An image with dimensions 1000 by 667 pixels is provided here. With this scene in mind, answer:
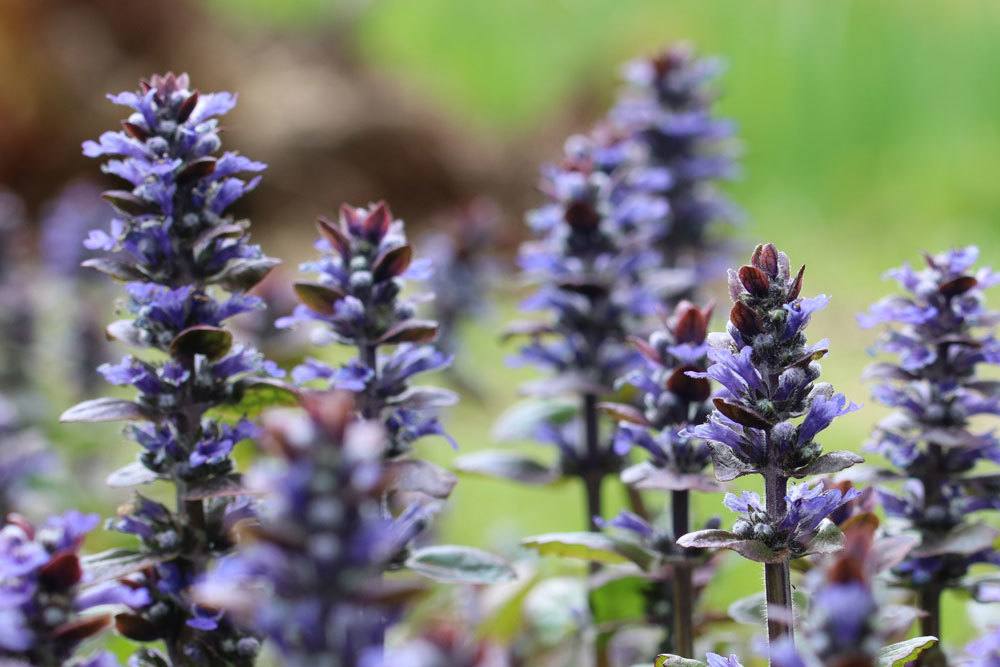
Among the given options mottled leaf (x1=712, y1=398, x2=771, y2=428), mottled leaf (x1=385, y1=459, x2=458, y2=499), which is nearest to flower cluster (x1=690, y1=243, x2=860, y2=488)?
mottled leaf (x1=712, y1=398, x2=771, y2=428)

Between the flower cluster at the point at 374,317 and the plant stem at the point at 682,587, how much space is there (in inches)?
10.5

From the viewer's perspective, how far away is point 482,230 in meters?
2.37

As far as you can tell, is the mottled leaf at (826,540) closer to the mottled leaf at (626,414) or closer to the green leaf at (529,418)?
the mottled leaf at (626,414)

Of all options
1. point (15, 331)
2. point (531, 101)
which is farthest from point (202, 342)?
point (531, 101)

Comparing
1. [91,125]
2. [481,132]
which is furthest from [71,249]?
[481,132]

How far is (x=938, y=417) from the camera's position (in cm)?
123

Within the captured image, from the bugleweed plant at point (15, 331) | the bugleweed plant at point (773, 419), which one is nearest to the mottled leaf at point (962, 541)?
the bugleweed plant at point (773, 419)

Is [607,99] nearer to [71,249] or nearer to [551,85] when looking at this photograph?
[551,85]

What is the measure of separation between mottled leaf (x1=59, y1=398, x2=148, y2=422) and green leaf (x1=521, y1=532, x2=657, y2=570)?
41 centimetres

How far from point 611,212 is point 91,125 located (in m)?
4.60

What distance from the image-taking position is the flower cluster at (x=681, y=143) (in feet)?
6.50

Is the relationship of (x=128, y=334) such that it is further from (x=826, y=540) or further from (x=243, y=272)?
(x=826, y=540)

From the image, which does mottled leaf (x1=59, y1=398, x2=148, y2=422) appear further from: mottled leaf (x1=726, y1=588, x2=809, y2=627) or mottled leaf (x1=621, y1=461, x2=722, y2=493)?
mottled leaf (x1=726, y1=588, x2=809, y2=627)

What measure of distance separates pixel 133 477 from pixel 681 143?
4.00 feet
